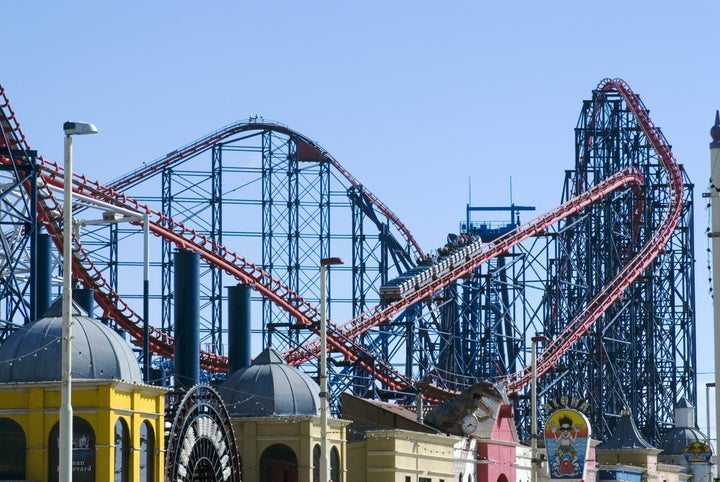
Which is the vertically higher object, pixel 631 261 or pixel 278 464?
pixel 631 261

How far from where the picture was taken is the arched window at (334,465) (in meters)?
37.7

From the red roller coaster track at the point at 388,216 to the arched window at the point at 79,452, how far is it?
11.2 meters

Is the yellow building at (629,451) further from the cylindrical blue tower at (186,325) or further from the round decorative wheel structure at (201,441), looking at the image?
the round decorative wheel structure at (201,441)

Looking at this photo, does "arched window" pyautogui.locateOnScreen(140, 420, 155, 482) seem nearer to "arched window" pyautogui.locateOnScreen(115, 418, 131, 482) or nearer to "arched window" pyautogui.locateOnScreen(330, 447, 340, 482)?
→ "arched window" pyautogui.locateOnScreen(115, 418, 131, 482)

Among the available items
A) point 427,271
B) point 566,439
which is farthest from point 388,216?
point 566,439

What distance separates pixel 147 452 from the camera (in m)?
31.1

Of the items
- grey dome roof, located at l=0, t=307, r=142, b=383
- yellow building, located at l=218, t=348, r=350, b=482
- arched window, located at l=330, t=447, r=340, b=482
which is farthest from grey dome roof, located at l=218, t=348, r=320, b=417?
grey dome roof, located at l=0, t=307, r=142, b=383

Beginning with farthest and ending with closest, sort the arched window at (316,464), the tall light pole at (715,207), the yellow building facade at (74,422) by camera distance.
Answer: the arched window at (316,464) < the yellow building facade at (74,422) < the tall light pole at (715,207)

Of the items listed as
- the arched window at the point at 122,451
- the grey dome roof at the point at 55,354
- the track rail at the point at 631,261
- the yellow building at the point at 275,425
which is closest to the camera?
the grey dome roof at the point at 55,354

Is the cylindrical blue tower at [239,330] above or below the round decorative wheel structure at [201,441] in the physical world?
above

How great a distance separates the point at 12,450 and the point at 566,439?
1802cm

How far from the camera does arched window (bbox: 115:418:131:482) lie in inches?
1169

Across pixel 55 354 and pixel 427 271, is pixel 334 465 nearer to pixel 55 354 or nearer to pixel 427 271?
pixel 55 354

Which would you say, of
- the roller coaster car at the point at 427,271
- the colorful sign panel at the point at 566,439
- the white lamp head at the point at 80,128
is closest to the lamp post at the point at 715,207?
the white lamp head at the point at 80,128
